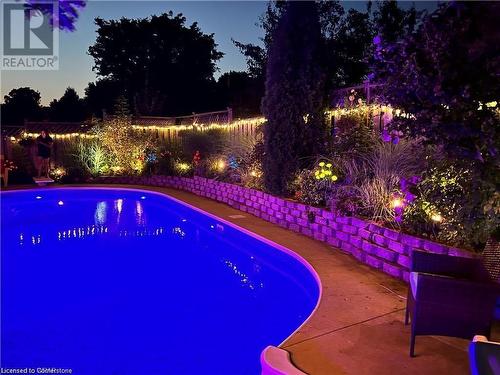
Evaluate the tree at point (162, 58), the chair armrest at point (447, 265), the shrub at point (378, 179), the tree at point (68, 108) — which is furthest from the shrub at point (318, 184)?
the tree at point (68, 108)

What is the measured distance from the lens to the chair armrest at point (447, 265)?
10.9ft

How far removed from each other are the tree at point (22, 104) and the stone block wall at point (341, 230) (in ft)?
66.7

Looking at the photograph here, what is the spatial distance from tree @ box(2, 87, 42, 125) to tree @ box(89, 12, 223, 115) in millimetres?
4974

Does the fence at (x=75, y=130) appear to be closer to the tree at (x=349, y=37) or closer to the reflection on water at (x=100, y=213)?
the reflection on water at (x=100, y=213)

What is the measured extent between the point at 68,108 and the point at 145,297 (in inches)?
949

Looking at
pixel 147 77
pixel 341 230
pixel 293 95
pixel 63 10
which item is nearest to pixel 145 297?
pixel 341 230

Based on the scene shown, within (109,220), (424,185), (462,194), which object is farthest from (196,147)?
(462,194)

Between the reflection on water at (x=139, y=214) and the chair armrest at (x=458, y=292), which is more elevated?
the chair armrest at (x=458, y=292)

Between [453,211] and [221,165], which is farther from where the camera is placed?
[221,165]

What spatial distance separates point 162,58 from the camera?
24.4 m

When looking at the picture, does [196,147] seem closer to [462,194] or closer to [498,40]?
[462,194]

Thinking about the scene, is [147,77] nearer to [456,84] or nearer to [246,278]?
[246,278]

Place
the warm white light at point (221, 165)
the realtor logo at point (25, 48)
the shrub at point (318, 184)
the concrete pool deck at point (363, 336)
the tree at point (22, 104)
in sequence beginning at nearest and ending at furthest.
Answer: the concrete pool deck at point (363, 336) < the realtor logo at point (25, 48) < the shrub at point (318, 184) < the warm white light at point (221, 165) < the tree at point (22, 104)

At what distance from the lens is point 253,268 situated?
632cm
